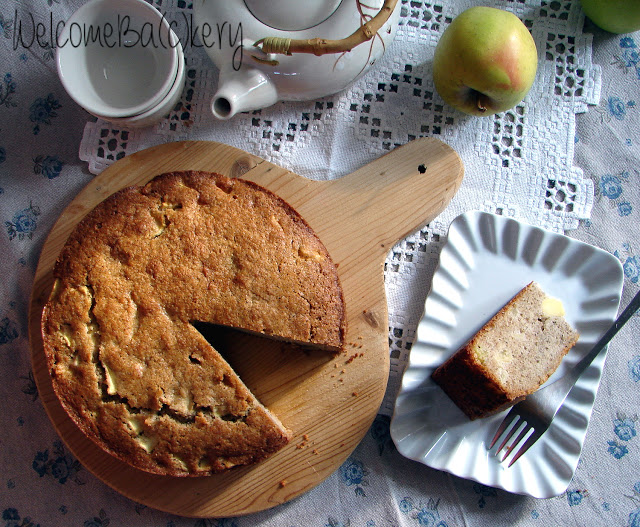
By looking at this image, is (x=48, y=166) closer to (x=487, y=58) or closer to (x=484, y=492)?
(x=487, y=58)

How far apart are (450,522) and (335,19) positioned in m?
1.99

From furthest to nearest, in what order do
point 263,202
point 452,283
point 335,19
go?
point 452,283
point 263,202
point 335,19

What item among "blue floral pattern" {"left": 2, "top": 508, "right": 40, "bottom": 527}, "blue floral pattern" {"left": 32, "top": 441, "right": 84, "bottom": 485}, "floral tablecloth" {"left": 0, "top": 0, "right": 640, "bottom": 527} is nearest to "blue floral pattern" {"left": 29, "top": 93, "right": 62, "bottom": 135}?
"floral tablecloth" {"left": 0, "top": 0, "right": 640, "bottom": 527}

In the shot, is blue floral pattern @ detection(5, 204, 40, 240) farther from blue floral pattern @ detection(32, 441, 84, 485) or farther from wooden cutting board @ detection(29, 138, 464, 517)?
blue floral pattern @ detection(32, 441, 84, 485)

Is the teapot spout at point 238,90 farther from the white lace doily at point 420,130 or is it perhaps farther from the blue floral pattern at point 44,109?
the blue floral pattern at point 44,109

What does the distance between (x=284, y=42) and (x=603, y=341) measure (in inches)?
64.4

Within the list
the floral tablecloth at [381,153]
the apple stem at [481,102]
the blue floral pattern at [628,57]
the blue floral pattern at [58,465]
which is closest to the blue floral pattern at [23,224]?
the floral tablecloth at [381,153]

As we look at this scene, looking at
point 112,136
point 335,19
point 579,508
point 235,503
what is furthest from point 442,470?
point 112,136

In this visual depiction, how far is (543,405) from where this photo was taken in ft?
6.61

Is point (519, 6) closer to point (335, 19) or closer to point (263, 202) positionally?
point (335, 19)

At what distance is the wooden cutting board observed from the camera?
1.99 m

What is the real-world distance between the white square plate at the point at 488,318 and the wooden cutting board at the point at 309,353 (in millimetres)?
172

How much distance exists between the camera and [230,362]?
206 cm

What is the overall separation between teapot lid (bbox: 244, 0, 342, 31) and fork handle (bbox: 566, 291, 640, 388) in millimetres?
1596
